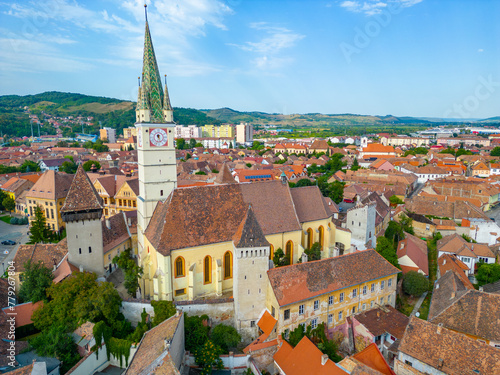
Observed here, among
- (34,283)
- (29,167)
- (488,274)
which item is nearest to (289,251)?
(488,274)

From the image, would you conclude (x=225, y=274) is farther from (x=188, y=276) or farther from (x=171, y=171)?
(x=171, y=171)

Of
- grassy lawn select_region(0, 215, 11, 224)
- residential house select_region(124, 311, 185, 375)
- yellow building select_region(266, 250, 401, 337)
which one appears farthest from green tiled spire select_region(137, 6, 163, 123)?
grassy lawn select_region(0, 215, 11, 224)

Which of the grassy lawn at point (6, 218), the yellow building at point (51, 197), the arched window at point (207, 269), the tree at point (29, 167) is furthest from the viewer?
the tree at point (29, 167)

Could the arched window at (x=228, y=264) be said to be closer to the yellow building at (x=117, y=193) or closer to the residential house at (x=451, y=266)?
the residential house at (x=451, y=266)

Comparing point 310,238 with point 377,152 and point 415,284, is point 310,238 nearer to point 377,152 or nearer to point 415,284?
point 415,284

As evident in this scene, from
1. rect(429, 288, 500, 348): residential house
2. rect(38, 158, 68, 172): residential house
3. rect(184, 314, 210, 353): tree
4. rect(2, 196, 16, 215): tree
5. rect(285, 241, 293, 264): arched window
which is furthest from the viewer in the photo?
rect(38, 158, 68, 172): residential house

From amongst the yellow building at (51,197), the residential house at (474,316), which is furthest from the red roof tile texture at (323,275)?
the yellow building at (51,197)

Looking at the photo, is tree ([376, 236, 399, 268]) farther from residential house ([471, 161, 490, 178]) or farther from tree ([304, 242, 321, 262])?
residential house ([471, 161, 490, 178])
